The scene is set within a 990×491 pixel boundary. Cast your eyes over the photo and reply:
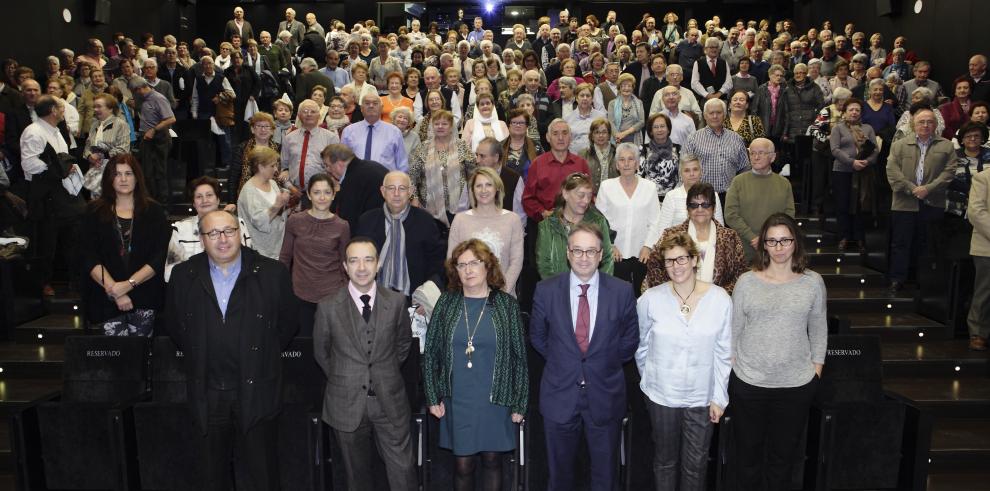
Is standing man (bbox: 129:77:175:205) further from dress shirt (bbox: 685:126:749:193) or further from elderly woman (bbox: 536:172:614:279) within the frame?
dress shirt (bbox: 685:126:749:193)

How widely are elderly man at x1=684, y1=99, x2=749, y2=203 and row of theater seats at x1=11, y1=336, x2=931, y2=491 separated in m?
2.41

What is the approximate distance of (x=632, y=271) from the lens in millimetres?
5938

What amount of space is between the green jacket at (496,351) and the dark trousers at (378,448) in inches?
9.7

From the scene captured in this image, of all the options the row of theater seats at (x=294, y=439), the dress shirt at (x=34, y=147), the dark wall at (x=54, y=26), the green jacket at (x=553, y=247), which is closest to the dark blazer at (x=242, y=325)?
the row of theater seats at (x=294, y=439)

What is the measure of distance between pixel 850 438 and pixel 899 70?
8.90 metres

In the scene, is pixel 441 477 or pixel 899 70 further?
pixel 899 70

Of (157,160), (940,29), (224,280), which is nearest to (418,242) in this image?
(224,280)

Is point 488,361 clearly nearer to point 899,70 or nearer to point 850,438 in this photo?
point 850,438

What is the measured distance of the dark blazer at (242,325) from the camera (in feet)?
13.1

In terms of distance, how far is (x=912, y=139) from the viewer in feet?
23.6

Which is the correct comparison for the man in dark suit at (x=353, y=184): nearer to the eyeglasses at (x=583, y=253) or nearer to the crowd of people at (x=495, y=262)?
the crowd of people at (x=495, y=262)

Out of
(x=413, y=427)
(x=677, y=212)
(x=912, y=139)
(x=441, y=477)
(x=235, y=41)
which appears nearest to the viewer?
(x=413, y=427)

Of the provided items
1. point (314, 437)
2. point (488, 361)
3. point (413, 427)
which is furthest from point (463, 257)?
point (314, 437)

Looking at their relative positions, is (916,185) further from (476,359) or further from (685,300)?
(476,359)
